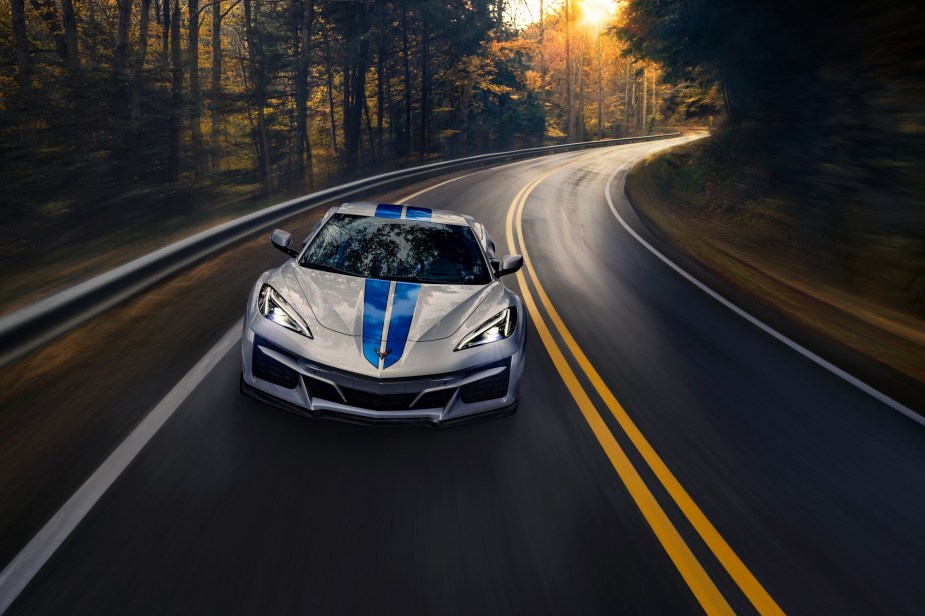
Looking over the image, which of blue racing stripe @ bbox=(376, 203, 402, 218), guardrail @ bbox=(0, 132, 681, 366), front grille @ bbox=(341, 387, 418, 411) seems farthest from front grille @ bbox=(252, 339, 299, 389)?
blue racing stripe @ bbox=(376, 203, 402, 218)

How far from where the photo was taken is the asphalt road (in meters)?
2.83

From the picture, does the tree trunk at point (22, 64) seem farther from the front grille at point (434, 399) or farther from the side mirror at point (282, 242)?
the front grille at point (434, 399)

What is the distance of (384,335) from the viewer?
4.06 meters

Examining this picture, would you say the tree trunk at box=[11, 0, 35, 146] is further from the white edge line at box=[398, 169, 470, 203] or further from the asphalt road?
the asphalt road

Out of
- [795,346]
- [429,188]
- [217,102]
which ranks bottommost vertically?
[795,346]

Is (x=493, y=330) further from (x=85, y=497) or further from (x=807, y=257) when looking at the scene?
(x=807, y=257)

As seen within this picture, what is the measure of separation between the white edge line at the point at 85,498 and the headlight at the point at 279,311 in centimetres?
95

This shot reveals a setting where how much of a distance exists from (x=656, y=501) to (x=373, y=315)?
7.26ft

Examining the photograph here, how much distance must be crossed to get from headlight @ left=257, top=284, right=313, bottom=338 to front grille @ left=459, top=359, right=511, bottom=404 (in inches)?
43.4

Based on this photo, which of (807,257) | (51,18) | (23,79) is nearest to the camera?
(807,257)

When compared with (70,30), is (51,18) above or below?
above

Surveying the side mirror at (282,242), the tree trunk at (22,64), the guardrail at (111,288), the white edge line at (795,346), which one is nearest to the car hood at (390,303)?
the side mirror at (282,242)

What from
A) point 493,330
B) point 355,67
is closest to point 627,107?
point 355,67

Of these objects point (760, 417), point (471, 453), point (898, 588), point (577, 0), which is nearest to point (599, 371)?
point (760, 417)
